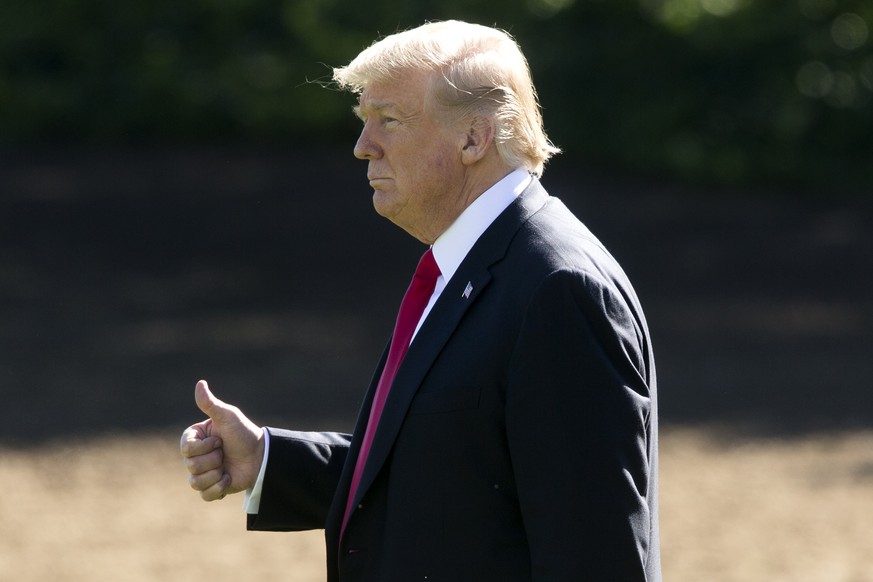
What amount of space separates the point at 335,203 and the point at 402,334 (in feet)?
42.2

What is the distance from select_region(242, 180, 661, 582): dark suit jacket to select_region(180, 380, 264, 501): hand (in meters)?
0.36

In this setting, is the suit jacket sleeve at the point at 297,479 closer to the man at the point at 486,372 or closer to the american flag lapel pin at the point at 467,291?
the man at the point at 486,372

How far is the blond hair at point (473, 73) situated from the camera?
2.11 m

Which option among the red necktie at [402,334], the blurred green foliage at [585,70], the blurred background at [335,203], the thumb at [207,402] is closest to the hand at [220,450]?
the thumb at [207,402]

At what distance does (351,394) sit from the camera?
31.6 ft

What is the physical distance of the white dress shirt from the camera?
7.01 ft

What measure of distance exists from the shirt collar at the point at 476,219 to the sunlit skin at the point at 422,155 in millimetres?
16

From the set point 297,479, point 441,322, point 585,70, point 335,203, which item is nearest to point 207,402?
point 297,479

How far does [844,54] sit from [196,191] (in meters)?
7.84

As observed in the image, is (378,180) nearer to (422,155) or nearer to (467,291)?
(422,155)

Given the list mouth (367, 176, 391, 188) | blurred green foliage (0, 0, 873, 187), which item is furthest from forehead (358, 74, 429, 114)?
blurred green foliage (0, 0, 873, 187)

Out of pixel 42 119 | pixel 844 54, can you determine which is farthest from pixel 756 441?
pixel 42 119

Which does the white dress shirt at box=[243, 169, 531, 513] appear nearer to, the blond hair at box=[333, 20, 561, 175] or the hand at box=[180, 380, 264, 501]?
the blond hair at box=[333, 20, 561, 175]

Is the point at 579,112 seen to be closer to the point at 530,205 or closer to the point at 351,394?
the point at 351,394
